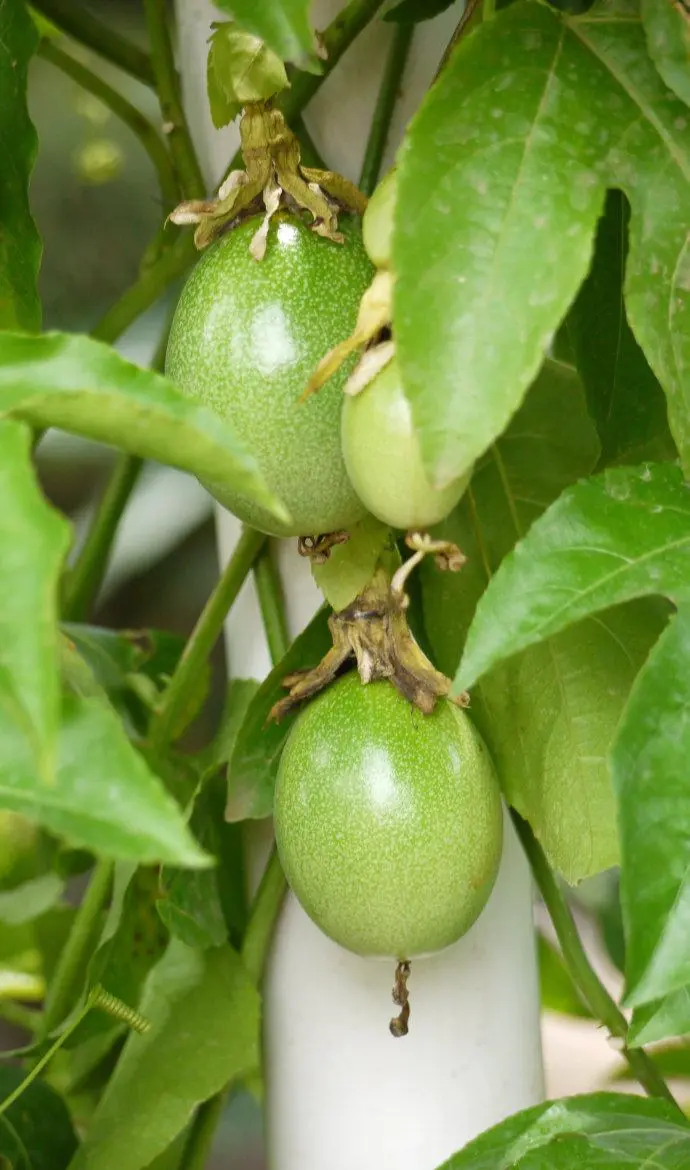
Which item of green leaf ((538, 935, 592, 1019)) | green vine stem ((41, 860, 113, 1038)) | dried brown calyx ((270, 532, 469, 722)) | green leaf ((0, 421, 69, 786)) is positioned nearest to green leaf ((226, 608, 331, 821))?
dried brown calyx ((270, 532, 469, 722))

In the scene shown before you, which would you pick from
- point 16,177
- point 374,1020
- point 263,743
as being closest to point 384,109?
point 16,177

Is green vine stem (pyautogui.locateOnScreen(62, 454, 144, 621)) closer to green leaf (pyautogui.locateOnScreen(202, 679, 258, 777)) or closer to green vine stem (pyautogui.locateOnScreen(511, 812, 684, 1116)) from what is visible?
green leaf (pyautogui.locateOnScreen(202, 679, 258, 777))

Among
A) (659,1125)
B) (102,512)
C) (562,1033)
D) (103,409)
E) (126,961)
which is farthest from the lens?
(562,1033)

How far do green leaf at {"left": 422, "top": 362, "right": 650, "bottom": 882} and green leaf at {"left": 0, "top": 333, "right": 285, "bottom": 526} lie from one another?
0.65 ft

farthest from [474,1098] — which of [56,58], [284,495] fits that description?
[56,58]

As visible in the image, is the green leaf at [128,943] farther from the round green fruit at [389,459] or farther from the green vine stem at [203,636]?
the round green fruit at [389,459]

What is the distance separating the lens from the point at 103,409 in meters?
0.28

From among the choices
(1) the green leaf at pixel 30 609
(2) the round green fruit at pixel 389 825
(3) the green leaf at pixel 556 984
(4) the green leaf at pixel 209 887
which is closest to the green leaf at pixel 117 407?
(1) the green leaf at pixel 30 609

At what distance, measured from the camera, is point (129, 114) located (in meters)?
0.62

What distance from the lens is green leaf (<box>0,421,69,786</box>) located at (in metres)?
0.22

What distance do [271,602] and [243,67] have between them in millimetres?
204

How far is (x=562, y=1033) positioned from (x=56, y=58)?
109cm

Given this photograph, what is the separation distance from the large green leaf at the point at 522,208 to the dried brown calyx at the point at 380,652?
119 millimetres

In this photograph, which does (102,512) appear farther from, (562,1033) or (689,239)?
(562,1033)
